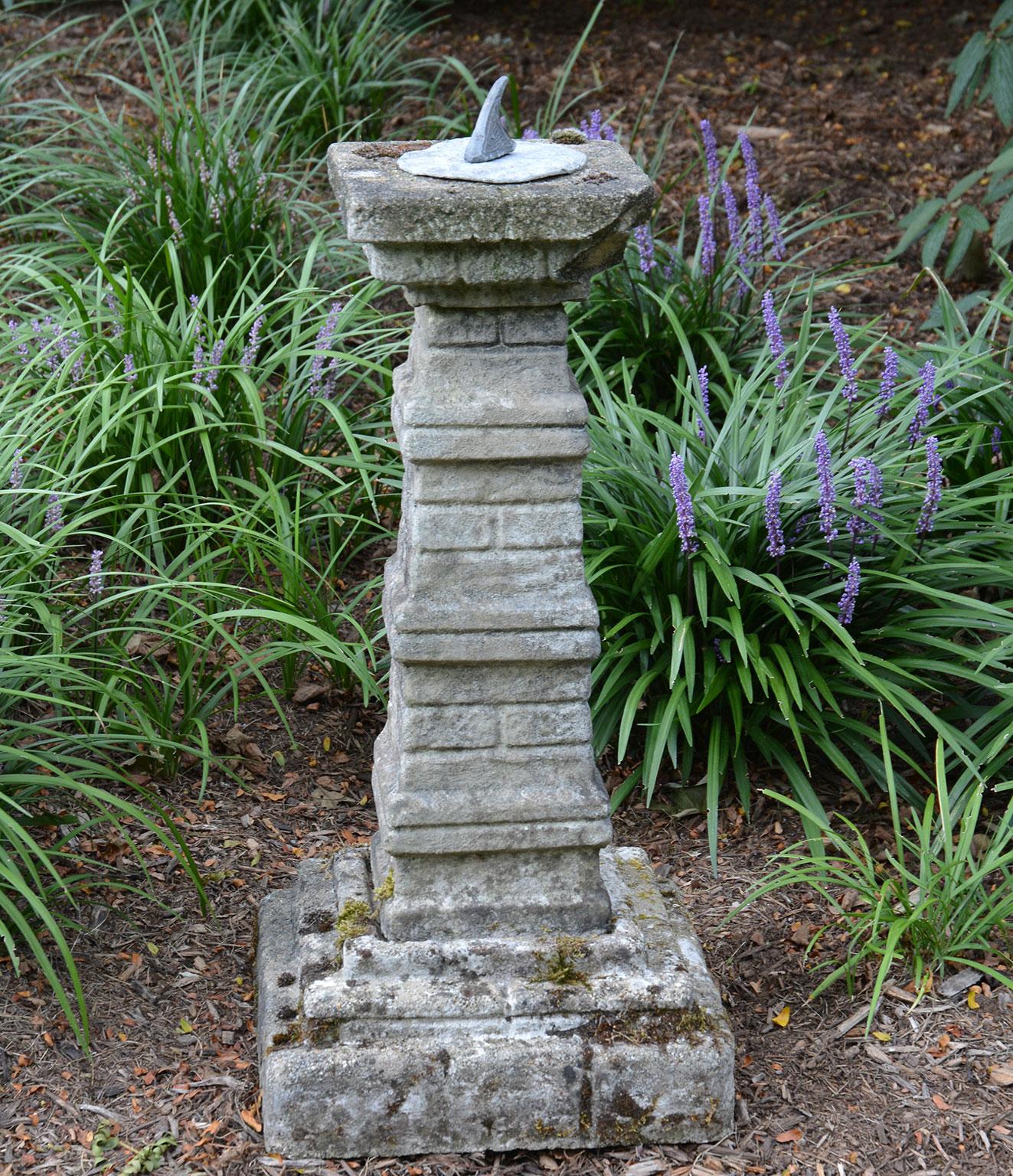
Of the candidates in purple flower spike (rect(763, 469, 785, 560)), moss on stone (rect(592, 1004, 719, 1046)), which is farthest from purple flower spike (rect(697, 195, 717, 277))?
moss on stone (rect(592, 1004, 719, 1046))

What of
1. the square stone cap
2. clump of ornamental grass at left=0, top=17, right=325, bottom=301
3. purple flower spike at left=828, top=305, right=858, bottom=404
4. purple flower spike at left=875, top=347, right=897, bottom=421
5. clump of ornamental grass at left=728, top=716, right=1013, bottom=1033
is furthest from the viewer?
clump of ornamental grass at left=0, top=17, right=325, bottom=301

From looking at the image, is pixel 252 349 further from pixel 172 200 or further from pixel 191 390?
pixel 172 200

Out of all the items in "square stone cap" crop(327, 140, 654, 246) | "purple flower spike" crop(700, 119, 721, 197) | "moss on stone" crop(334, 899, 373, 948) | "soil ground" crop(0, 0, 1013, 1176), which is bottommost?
"soil ground" crop(0, 0, 1013, 1176)

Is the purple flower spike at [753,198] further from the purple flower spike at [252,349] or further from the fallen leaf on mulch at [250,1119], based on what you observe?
the fallen leaf on mulch at [250,1119]

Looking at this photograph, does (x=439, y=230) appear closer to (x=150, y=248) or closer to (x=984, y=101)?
(x=150, y=248)

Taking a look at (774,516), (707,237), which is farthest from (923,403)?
(707,237)

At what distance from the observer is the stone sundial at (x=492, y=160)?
2.39 m

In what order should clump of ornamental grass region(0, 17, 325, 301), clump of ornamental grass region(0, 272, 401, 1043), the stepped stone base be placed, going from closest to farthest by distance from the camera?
the stepped stone base
clump of ornamental grass region(0, 272, 401, 1043)
clump of ornamental grass region(0, 17, 325, 301)

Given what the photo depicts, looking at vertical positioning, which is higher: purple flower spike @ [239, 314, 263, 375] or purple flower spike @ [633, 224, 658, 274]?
purple flower spike @ [633, 224, 658, 274]

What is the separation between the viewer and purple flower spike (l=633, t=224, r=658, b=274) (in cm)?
471

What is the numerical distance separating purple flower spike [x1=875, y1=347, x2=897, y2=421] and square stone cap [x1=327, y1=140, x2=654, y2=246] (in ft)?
4.91

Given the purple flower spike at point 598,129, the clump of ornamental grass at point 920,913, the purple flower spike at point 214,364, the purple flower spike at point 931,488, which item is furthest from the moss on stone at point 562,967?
the purple flower spike at point 598,129

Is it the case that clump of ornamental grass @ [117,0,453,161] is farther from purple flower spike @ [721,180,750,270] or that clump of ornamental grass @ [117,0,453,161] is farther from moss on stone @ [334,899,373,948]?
moss on stone @ [334,899,373,948]

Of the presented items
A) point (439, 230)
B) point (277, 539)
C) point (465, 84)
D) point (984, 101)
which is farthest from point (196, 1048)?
point (984, 101)
